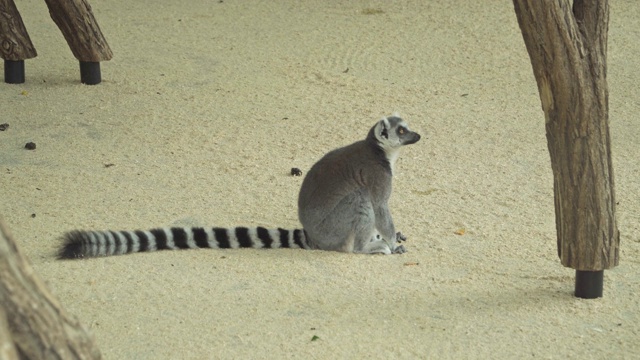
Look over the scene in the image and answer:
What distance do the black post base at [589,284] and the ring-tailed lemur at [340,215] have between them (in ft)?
4.13

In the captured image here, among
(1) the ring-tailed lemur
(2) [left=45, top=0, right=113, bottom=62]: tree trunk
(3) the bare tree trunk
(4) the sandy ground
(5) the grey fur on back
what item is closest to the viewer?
(3) the bare tree trunk

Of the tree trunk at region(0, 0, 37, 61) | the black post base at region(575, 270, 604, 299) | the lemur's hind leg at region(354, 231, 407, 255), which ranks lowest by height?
the lemur's hind leg at region(354, 231, 407, 255)

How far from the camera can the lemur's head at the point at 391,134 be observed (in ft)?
20.7

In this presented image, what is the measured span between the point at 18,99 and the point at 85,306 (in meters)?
4.69

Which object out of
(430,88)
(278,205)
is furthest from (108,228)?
(430,88)

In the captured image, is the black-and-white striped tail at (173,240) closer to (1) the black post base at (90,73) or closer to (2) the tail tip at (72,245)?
(2) the tail tip at (72,245)

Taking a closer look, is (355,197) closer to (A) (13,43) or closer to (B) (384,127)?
(B) (384,127)

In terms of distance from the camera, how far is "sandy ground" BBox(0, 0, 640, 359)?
5047mm

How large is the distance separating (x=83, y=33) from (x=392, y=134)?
4.26 m

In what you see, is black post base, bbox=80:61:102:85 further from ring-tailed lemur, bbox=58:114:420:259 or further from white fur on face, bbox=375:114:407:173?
white fur on face, bbox=375:114:407:173

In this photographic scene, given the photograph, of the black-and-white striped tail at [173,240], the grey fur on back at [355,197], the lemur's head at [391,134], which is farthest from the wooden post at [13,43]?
the lemur's head at [391,134]

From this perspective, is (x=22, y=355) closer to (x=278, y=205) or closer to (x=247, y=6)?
(x=278, y=205)

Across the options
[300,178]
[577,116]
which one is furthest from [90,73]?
[577,116]

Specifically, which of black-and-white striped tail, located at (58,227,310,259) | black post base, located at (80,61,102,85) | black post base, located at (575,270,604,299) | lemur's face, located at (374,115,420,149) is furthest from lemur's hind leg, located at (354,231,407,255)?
black post base, located at (80,61,102,85)
